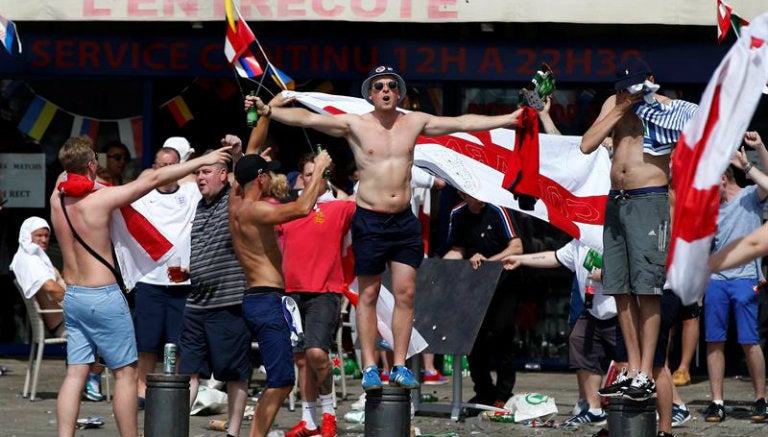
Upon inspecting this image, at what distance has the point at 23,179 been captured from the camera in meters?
Result: 15.8

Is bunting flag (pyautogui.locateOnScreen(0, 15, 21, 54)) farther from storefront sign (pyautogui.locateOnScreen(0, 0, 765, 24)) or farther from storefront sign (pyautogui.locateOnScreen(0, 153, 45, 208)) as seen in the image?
storefront sign (pyautogui.locateOnScreen(0, 153, 45, 208))

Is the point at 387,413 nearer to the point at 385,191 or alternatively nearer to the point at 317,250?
the point at 385,191

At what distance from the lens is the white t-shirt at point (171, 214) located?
11.7 metres

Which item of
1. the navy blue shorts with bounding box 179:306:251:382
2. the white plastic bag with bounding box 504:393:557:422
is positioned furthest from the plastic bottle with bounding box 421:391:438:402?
the navy blue shorts with bounding box 179:306:251:382

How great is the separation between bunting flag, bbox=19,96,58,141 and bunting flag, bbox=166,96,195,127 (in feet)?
4.01

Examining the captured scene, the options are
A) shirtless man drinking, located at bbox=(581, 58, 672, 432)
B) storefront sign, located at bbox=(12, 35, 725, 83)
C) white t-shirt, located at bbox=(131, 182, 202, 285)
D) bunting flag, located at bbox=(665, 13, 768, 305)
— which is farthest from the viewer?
storefront sign, located at bbox=(12, 35, 725, 83)

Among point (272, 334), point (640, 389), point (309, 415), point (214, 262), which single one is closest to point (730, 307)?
point (640, 389)

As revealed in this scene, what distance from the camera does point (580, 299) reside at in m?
12.0

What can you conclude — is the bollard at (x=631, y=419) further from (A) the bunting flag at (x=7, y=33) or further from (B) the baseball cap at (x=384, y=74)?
(A) the bunting flag at (x=7, y=33)

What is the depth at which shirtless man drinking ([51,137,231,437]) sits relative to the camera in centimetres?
987

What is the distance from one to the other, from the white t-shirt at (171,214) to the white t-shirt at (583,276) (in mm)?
2966

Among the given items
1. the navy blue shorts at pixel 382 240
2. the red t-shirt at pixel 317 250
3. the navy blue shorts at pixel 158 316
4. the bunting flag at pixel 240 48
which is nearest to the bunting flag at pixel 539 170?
the bunting flag at pixel 240 48

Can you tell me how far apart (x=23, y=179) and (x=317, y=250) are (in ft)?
18.3

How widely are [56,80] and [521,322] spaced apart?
5418mm
